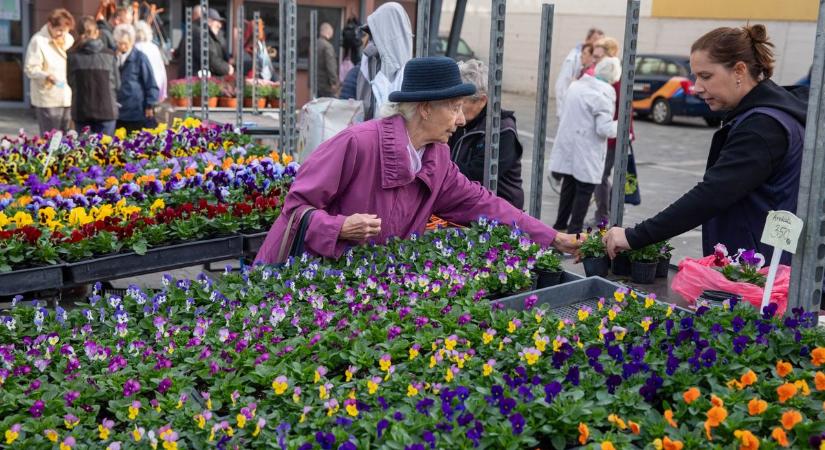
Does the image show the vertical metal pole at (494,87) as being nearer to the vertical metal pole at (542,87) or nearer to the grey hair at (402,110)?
the vertical metal pole at (542,87)

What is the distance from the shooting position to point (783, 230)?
A: 8.10 ft

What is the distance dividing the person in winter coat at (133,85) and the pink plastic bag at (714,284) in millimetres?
8113

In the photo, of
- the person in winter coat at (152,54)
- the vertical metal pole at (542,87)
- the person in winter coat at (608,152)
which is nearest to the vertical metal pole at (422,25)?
the vertical metal pole at (542,87)

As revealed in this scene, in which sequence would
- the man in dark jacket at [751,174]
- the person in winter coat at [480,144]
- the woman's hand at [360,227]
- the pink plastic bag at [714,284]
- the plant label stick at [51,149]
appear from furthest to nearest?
1. the plant label stick at [51,149]
2. the person in winter coat at [480,144]
3. the woman's hand at [360,227]
4. the man in dark jacket at [751,174]
5. the pink plastic bag at [714,284]

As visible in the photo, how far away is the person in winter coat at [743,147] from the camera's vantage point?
314 cm

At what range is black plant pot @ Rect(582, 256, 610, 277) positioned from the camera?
3.55 meters

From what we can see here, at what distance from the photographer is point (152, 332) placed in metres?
2.90

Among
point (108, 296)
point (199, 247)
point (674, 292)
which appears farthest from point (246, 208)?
point (674, 292)

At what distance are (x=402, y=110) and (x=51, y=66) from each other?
300 inches

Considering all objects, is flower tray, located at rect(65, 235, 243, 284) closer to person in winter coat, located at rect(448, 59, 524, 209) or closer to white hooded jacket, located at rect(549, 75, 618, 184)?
person in winter coat, located at rect(448, 59, 524, 209)

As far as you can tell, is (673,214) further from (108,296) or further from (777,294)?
(108,296)

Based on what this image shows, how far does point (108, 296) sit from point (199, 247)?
1580 mm

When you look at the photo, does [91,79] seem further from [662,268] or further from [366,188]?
[662,268]

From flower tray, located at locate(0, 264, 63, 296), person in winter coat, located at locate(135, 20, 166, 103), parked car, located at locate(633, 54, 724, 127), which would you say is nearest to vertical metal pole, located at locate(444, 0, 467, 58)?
flower tray, located at locate(0, 264, 63, 296)
